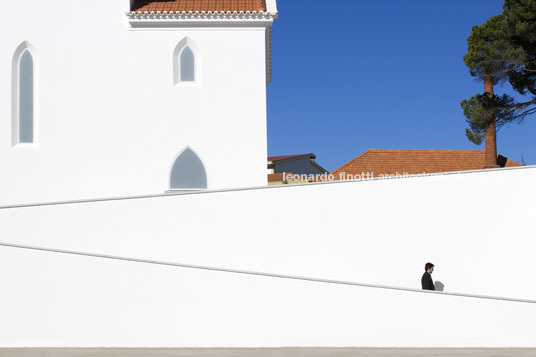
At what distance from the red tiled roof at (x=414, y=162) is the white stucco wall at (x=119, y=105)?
11.9 m

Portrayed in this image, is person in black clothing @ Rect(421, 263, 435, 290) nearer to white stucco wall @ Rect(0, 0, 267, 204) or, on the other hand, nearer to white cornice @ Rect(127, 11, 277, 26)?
white stucco wall @ Rect(0, 0, 267, 204)

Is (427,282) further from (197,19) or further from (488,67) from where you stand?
(488,67)

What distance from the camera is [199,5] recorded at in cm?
1792

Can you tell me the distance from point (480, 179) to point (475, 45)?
9.61 meters

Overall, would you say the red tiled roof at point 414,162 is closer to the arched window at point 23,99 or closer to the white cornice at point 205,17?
the white cornice at point 205,17

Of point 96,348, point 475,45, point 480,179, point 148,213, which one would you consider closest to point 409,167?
point 475,45

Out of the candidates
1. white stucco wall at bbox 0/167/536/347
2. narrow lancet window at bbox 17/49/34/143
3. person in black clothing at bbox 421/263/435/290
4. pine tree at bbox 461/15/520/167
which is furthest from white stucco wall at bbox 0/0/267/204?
pine tree at bbox 461/15/520/167

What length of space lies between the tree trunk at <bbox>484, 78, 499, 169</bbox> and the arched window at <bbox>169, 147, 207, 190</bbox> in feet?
40.5

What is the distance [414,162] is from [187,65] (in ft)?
53.7

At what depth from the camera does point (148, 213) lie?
12258mm

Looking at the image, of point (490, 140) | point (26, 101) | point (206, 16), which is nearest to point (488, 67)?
point (490, 140)

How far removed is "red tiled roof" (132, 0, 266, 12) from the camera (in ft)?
57.3

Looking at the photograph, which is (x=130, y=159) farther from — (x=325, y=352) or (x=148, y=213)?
(x=325, y=352)

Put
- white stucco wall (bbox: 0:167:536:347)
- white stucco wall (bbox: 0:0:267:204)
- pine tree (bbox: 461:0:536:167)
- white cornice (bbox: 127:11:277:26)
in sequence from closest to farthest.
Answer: white stucco wall (bbox: 0:167:536:347) < white stucco wall (bbox: 0:0:267:204) < white cornice (bbox: 127:11:277:26) < pine tree (bbox: 461:0:536:167)
